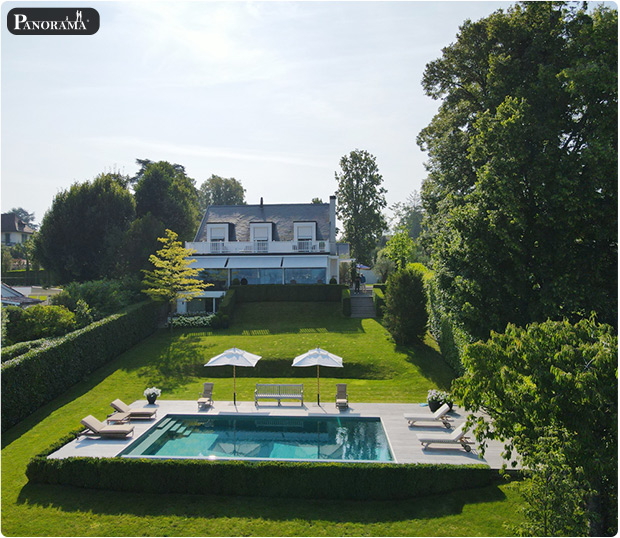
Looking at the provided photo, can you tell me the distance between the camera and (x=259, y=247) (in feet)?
137

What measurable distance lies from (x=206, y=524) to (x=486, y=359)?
318 inches

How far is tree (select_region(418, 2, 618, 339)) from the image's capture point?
→ 1803 cm

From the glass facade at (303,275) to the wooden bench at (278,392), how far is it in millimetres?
20170

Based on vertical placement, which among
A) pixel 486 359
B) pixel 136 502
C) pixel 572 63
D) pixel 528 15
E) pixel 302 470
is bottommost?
pixel 136 502

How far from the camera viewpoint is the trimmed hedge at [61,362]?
18.0 meters

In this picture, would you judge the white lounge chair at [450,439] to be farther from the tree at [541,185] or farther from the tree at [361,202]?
the tree at [361,202]

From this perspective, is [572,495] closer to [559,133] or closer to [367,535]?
[367,535]

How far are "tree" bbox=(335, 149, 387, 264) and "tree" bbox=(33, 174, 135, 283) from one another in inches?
1068

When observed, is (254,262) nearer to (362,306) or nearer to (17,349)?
(362,306)

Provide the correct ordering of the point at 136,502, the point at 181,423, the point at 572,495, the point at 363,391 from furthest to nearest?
the point at 363,391, the point at 181,423, the point at 136,502, the point at 572,495

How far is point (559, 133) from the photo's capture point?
19.9m

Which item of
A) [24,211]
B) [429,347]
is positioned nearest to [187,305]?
[429,347]

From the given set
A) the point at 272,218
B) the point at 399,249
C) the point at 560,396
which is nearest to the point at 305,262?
the point at 272,218

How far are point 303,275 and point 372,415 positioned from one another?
2291 cm
